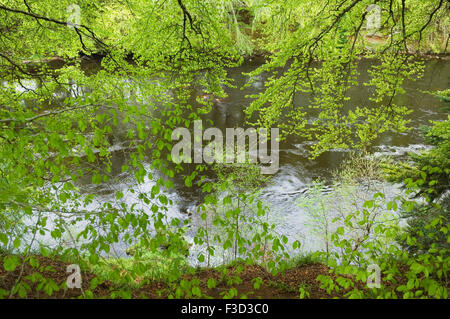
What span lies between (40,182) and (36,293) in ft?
5.03

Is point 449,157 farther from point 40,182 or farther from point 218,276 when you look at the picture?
point 40,182

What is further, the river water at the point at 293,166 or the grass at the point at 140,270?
the river water at the point at 293,166

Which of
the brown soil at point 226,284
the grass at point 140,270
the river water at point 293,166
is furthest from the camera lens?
the river water at point 293,166

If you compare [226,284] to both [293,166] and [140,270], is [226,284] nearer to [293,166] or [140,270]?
[140,270]

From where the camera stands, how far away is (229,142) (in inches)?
539

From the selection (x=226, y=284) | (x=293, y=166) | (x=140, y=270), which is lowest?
(x=226, y=284)

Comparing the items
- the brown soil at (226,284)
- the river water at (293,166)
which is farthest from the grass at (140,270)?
the river water at (293,166)

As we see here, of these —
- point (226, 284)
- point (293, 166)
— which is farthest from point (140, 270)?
point (293, 166)

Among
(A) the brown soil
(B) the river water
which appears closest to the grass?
(A) the brown soil

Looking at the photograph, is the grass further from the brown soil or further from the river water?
the river water

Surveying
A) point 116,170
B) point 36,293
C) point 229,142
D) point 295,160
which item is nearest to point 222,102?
point 229,142

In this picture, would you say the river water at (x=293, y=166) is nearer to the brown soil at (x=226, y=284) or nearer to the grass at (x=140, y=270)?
the grass at (x=140, y=270)

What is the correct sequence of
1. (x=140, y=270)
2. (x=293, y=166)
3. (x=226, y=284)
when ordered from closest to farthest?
(x=140, y=270)
(x=226, y=284)
(x=293, y=166)

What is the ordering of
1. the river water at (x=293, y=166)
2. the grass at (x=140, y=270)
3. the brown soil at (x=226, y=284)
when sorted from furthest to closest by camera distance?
the river water at (x=293, y=166)
the brown soil at (x=226, y=284)
the grass at (x=140, y=270)
